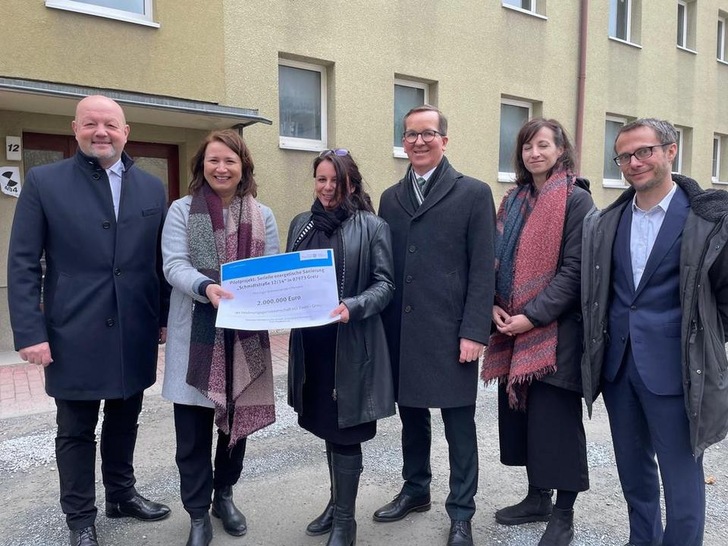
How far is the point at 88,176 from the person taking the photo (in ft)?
9.03

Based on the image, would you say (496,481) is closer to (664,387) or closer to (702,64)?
(664,387)

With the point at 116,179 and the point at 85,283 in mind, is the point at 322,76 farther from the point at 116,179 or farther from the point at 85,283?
the point at 85,283

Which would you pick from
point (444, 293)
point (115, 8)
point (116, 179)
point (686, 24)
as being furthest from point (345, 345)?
point (686, 24)

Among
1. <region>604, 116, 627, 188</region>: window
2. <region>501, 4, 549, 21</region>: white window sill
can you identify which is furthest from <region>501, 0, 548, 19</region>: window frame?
<region>604, 116, 627, 188</region>: window

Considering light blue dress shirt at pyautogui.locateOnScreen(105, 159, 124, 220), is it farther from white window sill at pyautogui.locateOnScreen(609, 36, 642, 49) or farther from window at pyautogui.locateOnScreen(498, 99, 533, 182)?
white window sill at pyautogui.locateOnScreen(609, 36, 642, 49)

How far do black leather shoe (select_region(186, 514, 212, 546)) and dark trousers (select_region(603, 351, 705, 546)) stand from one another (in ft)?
6.82

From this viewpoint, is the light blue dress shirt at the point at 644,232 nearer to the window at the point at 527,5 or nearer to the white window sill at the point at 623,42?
the window at the point at 527,5

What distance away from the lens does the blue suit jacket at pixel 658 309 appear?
2.38 meters

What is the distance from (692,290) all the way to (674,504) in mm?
977

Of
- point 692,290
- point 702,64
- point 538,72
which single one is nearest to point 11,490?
point 692,290

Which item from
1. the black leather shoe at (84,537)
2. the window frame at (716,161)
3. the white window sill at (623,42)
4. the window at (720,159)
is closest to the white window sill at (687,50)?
the white window sill at (623,42)

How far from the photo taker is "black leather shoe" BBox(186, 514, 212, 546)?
9.14 ft

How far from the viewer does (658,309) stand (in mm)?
2422

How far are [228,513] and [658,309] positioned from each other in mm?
2384
